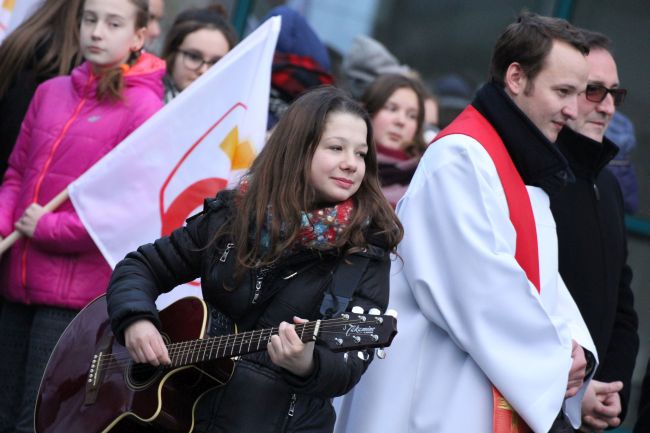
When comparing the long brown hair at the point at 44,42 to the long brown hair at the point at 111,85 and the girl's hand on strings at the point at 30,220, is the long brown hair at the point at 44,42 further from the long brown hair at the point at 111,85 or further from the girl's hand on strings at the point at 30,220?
the girl's hand on strings at the point at 30,220

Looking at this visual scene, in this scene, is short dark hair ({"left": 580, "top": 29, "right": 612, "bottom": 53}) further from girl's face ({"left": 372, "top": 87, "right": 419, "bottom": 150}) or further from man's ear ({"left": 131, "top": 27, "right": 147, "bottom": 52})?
man's ear ({"left": 131, "top": 27, "right": 147, "bottom": 52})

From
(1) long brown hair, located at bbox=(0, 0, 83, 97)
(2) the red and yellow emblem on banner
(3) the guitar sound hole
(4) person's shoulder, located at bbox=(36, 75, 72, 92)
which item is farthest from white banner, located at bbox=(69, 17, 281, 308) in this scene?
(2) the red and yellow emblem on banner

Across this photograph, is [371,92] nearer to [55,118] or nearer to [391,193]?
[391,193]

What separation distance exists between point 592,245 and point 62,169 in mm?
2398

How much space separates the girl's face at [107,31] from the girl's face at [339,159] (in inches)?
71.4

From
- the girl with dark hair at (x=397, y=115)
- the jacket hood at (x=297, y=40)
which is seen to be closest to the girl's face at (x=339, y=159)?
the girl with dark hair at (x=397, y=115)

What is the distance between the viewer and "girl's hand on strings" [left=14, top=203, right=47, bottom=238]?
5.59 metres

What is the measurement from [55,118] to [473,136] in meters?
2.10

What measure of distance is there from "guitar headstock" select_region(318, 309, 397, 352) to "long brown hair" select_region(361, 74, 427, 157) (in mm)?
3138

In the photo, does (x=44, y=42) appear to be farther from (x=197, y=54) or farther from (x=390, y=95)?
(x=390, y=95)

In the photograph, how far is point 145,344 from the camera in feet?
13.8

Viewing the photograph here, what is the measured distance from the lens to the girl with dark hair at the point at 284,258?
408cm

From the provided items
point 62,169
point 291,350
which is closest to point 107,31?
point 62,169

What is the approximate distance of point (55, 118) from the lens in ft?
19.1
